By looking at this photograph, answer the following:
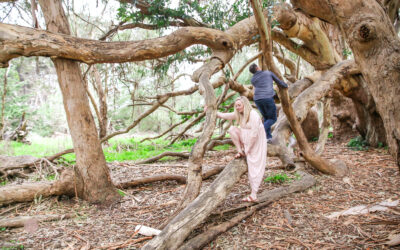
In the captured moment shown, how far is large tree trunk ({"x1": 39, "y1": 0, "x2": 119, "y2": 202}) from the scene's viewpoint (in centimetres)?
377

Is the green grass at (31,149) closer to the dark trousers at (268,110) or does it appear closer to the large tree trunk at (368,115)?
the dark trousers at (268,110)

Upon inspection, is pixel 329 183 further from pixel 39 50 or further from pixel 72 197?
pixel 39 50

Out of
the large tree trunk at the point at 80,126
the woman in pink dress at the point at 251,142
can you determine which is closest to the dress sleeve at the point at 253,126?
the woman in pink dress at the point at 251,142

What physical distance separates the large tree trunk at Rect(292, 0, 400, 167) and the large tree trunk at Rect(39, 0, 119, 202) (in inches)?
135

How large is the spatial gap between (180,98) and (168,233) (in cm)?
1689

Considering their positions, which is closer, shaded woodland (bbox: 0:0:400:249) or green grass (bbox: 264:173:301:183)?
shaded woodland (bbox: 0:0:400:249)

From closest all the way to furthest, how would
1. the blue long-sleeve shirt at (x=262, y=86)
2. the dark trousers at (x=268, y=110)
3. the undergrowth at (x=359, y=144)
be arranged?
the blue long-sleeve shirt at (x=262, y=86) → the dark trousers at (x=268, y=110) → the undergrowth at (x=359, y=144)

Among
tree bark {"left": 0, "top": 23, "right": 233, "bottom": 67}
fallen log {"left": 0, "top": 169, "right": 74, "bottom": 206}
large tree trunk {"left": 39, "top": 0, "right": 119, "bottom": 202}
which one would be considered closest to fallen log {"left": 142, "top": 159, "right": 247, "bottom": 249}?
large tree trunk {"left": 39, "top": 0, "right": 119, "bottom": 202}

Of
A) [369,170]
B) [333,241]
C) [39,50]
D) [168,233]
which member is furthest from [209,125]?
[369,170]

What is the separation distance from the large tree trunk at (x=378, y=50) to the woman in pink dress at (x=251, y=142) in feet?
5.18

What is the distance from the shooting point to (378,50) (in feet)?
6.52

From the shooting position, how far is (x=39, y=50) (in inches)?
128

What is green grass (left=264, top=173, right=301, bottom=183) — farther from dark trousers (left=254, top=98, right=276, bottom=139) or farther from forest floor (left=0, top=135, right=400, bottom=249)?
dark trousers (left=254, top=98, right=276, bottom=139)

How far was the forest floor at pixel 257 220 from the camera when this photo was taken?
272 cm
